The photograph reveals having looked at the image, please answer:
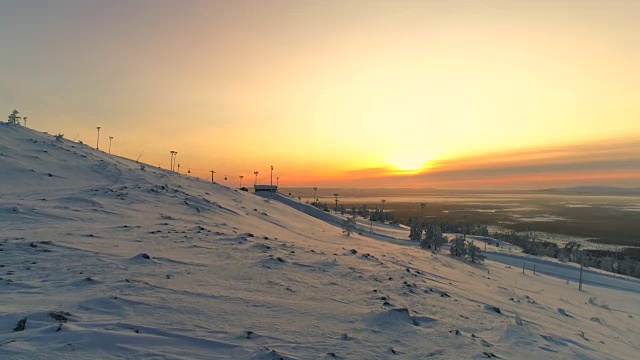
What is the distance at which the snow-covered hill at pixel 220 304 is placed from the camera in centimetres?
762

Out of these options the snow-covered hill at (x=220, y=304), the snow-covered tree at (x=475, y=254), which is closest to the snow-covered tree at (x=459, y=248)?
the snow-covered tree at (x=475, y=254)

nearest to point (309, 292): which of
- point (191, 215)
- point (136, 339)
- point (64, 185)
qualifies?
point (136, 339)

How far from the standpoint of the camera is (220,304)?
10031 mm

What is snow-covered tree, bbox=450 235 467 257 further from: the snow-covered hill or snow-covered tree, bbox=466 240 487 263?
the snow-covered hill

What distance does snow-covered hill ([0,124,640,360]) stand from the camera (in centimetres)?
762

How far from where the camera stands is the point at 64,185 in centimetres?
3022

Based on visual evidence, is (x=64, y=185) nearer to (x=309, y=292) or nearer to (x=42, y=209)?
(x=42, y=209)

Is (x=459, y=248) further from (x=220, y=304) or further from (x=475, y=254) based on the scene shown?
(x=220, y=304)

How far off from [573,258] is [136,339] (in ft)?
281

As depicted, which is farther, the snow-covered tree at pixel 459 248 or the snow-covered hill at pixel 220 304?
the snow-covered tree at pixel 459 248

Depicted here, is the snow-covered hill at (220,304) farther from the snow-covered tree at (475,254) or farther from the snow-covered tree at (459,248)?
the snow-covered tree at (459,248)

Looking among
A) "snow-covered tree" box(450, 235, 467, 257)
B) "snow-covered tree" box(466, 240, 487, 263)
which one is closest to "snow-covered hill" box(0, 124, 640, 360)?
"snow-covered tree" box(466, 240, 487, 263)

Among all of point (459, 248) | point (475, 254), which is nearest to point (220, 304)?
point (475, 254)

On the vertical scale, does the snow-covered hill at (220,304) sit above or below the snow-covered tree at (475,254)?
above
